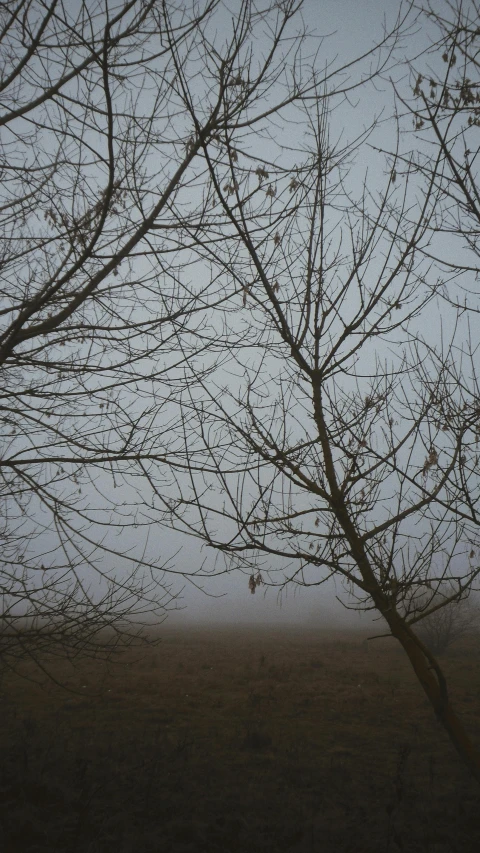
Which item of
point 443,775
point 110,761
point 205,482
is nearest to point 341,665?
point 443,775

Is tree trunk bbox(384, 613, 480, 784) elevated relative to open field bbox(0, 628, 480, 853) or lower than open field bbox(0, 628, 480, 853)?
elevated

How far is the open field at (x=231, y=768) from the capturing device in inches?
189

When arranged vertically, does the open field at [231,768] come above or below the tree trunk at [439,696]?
below

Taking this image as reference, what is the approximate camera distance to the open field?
4.79 m

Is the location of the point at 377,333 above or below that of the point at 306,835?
above

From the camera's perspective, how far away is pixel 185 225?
3455 mm

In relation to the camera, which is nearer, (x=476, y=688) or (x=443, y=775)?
(x=443, y=775)

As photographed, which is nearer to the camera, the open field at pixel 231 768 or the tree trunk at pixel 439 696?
the tree trunk at pixel 439 696

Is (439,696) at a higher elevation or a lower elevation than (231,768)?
higher

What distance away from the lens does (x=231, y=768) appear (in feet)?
22.5

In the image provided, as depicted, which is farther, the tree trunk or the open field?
the open field

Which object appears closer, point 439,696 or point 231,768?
point 439,696

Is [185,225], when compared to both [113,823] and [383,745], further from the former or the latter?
[383,745]

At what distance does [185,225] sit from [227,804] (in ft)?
19.6
